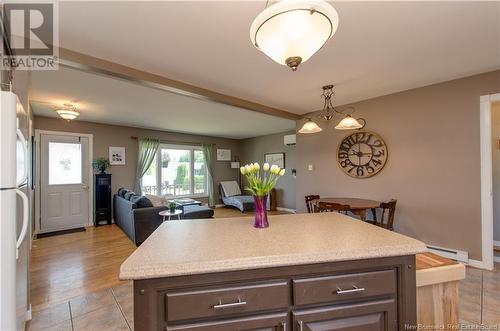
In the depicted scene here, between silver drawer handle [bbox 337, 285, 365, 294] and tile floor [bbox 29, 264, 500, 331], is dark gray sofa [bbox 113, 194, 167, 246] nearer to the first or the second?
tile floor [bbox 29, 264, 500, 331]

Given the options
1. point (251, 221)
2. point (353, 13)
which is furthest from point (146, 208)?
point (353, 13)

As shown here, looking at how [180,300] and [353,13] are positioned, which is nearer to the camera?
[180,300]

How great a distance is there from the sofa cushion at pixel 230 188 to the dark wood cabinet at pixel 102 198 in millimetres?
3301

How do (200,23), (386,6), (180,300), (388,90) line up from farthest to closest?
(388,90) < (200,23) < (386,6) < (180,300)

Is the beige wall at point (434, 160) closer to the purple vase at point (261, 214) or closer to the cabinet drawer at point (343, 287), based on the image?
the cabinet drawer at point (343, 287)

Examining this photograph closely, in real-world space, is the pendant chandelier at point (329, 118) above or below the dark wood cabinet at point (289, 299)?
above

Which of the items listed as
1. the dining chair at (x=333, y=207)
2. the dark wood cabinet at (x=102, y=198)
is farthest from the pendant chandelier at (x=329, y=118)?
the dark wood cabinet at (x=102, y=198)

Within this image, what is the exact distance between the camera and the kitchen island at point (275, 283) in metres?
0.92

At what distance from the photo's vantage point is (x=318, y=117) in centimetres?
445

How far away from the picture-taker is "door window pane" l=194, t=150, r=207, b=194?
7.43 m

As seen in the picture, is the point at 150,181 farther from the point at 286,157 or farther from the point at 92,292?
the point at 92,292

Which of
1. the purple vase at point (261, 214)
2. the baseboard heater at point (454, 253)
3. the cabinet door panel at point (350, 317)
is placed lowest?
the baseboard heater at point (454, 253)

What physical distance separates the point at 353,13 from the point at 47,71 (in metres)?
3.18

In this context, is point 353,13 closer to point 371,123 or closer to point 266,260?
point 266,260
